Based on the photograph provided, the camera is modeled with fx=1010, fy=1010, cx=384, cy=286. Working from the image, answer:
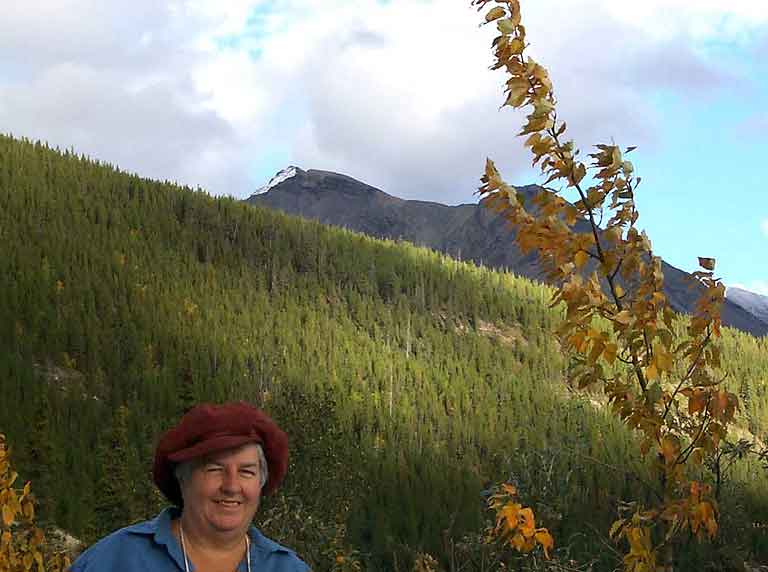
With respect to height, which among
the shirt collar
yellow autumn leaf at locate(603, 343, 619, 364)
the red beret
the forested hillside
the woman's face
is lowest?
the forested hillside

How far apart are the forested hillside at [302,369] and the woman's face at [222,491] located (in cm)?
496

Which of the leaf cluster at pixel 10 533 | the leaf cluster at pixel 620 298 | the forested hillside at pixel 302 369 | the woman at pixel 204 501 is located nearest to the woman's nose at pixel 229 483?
the woman at pixel 204 501

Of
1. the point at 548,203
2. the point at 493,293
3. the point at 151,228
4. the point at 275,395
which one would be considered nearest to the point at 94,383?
the point at 275,395

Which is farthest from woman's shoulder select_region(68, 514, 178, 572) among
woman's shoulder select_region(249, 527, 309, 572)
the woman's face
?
woman's shoulder select_region(249, 527, 309, 572)

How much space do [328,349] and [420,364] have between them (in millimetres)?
3654

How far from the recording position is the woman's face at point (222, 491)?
260cm

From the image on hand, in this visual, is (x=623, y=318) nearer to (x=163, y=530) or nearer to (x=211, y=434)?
(x=211, y=434)

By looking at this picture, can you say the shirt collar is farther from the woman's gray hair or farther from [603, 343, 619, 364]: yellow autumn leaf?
[603, 343, 619, 364]: yellow autumn leaf

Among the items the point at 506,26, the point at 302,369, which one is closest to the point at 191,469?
the point at 506,26

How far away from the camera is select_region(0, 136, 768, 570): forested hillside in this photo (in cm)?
1602

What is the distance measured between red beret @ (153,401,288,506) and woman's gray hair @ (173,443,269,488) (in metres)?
0.01

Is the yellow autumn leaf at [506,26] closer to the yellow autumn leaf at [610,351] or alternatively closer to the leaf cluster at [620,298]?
the leaf cluster at [620,298]

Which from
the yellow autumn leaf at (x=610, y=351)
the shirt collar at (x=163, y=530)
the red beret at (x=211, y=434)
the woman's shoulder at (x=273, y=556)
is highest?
the yellow autumn leaf at (x=610, y=351)

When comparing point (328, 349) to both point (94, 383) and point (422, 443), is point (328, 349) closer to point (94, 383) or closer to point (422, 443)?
point (422, 443)
